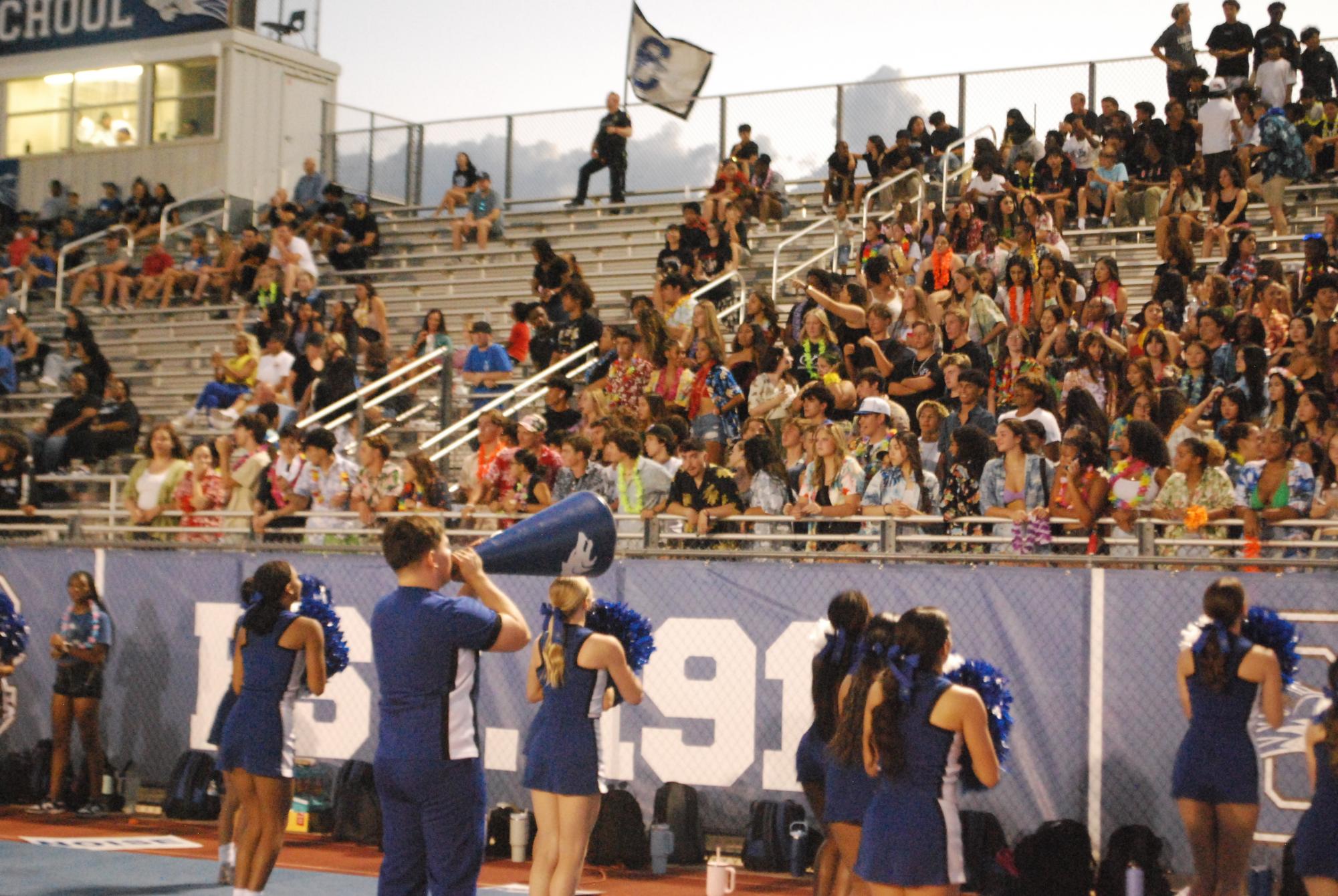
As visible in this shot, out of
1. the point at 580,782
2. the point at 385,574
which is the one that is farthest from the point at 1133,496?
the point at 385,574

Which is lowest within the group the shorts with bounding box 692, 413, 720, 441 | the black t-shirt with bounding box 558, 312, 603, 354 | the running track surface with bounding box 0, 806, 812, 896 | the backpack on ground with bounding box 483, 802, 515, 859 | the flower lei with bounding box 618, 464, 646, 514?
the running track surface with bounding box 0, 806, 812, 896

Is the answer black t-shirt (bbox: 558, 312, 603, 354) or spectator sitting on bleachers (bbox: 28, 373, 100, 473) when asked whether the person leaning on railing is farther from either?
black t-shirt (bbox: 558, 312, 603, 354)

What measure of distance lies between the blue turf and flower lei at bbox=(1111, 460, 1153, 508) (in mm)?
4135

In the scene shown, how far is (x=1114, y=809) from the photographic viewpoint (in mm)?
8812

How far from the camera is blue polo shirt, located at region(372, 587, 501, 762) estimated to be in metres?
6.07

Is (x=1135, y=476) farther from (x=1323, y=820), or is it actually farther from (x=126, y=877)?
(x=126, y=877)

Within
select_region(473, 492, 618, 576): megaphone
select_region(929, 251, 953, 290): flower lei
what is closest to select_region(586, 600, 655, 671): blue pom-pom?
select_region(473, 492, 618, 576): megaphone

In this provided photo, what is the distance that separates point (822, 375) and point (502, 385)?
3.96 metres

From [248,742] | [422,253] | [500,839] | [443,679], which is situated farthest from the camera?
[422,253]

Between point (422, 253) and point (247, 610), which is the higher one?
point (422, 253)

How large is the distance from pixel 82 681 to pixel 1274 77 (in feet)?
37.7

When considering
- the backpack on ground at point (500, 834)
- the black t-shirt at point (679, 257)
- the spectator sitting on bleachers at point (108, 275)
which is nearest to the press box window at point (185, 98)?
the spectator sitting on bleachers at point (108, 275)

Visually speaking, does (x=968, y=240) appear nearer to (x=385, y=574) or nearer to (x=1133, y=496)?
(x=1133, y=496)

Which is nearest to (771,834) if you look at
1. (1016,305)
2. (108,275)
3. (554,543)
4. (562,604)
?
(562,604)
